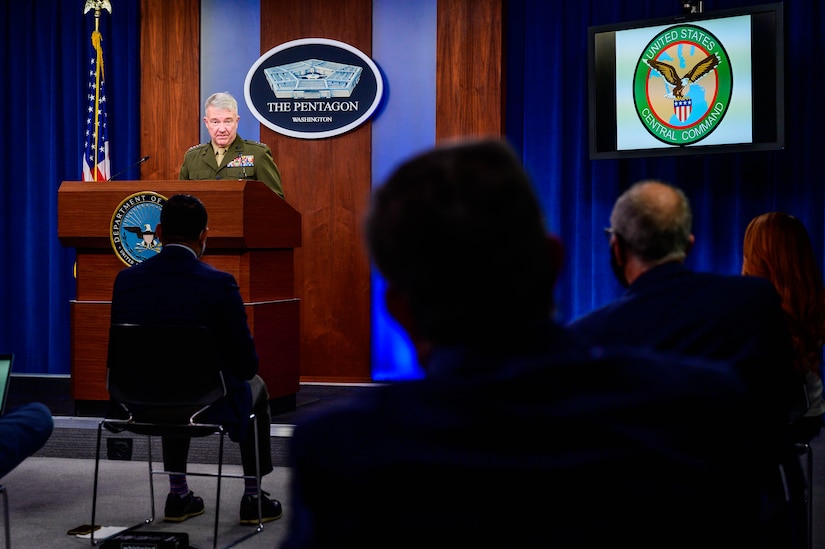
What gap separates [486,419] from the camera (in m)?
0.76

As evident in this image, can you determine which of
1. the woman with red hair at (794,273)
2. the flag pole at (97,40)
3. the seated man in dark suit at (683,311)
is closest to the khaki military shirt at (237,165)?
the flag pole at (97,40)

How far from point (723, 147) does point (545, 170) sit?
49.6 inches

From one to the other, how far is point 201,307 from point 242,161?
2001 mm

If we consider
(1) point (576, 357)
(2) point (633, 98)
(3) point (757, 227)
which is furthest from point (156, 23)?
(1) point (576, 357)

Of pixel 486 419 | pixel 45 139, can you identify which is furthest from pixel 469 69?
pixel 486 419

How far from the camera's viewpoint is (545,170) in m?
6.20

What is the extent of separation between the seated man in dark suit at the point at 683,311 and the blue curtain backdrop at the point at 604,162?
3.99 metres

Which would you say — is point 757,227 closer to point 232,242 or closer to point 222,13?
point 232,242

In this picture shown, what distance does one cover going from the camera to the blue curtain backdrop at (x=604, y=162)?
556 centimetres

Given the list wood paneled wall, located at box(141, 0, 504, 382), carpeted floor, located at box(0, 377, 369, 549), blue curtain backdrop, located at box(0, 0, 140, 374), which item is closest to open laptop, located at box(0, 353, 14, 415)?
carpeted floor, located at box(0, 377, 369, 549)

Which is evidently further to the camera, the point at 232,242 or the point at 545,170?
the point at 545,170

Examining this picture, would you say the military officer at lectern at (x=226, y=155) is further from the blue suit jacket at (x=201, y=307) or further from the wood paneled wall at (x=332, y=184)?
the blue suit jacket at (x=201, y=307)

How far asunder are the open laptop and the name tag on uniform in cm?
267

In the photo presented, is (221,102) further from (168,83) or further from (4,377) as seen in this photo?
(4,377)
